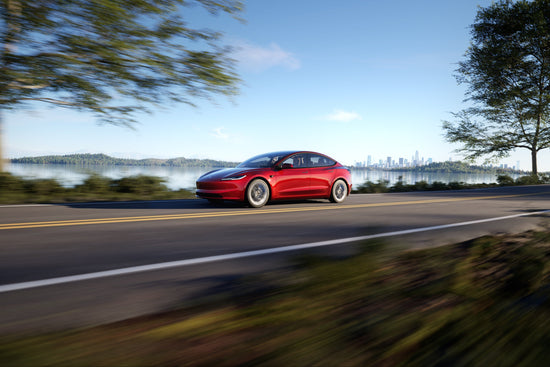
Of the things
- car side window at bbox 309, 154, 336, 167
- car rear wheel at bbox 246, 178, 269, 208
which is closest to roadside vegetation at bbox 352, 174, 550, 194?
car side window at bbox 309, 154, 336, 167

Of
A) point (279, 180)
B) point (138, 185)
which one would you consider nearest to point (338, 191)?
point (279, 180)

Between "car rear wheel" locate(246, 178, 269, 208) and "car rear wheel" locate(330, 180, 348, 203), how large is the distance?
2.34 m

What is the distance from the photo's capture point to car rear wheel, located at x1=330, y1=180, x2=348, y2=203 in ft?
36.7

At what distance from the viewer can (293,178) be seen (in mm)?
10266

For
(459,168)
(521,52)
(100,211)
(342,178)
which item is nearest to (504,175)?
(459,168)

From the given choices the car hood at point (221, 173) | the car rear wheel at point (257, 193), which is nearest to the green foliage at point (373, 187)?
the car rear wheel at point (257, 193)

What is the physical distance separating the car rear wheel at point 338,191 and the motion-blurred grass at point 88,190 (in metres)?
4.74

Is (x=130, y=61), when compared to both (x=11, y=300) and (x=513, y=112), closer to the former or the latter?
(x=11, y=300)

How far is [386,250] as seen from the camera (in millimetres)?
3680

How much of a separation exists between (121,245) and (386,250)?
10.9ft

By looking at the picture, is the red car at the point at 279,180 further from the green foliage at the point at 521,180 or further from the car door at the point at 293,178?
the green foliage at the point at 521,180

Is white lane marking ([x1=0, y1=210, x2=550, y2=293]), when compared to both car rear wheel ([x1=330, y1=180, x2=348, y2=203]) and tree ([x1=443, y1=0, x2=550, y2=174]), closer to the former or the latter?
car rear wheel ([x1=330, y1=180, x2=348, y2=203])

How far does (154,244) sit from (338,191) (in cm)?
722

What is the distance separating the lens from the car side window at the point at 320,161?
10895mm
